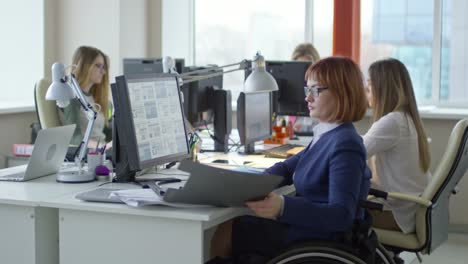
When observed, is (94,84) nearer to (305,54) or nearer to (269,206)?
(305,54)

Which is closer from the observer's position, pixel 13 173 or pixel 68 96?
pixel 68 96

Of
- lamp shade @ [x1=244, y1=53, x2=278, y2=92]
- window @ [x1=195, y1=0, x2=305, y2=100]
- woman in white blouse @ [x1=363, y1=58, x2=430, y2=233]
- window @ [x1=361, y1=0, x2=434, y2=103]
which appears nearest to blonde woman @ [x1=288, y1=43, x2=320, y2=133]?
window @ [x1=361, y1=0, x2=434, y2=103]

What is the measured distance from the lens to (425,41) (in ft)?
18.4

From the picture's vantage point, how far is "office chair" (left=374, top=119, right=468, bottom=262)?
121 inches

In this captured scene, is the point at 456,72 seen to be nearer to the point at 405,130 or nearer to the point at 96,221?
the point at 405,130

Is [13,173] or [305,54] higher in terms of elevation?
[305,54]

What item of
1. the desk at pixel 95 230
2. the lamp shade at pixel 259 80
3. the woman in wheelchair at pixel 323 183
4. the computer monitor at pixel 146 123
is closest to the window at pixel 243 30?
the lamp shade at pixel 259 80

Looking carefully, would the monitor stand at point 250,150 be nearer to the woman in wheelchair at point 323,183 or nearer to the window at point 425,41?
the woman in wheelchair at point 323,183

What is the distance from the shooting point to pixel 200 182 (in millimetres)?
2271

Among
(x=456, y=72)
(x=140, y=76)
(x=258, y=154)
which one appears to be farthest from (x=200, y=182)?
(x=456, y=72)

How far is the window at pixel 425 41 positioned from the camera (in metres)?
5.50

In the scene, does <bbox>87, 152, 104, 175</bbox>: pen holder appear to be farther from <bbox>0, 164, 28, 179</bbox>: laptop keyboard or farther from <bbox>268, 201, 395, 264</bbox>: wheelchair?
<bbox>268, 201, 395, 264</bbox>: wheelchair

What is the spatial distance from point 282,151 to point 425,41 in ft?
7.21

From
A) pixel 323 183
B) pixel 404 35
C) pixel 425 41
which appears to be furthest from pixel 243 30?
pixel 323 183
